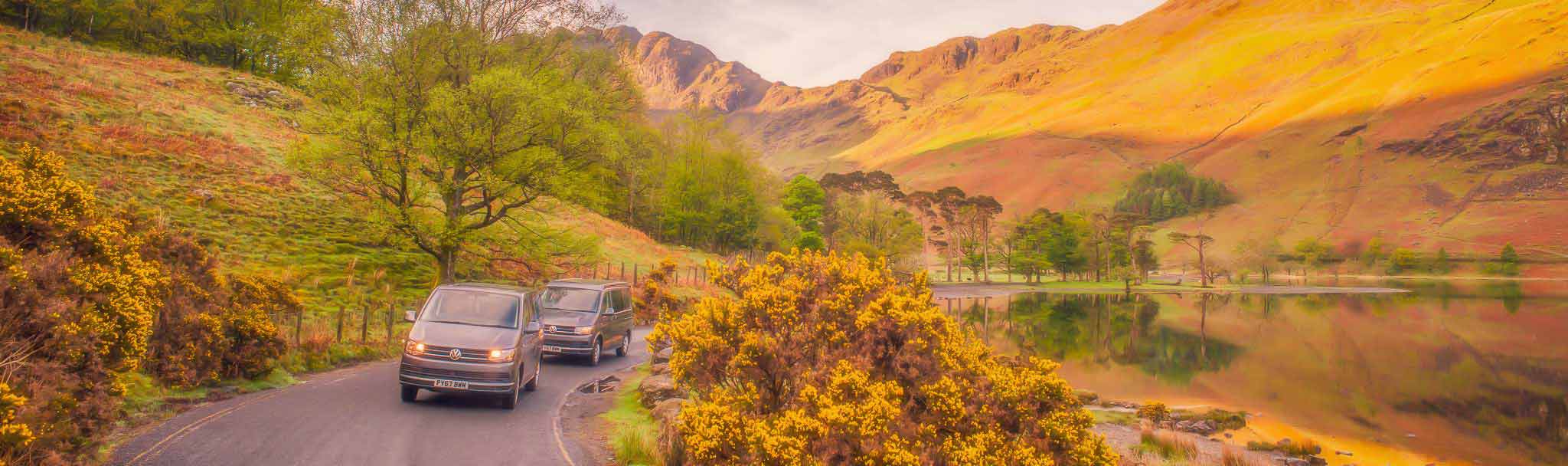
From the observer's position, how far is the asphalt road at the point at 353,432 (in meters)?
7.94

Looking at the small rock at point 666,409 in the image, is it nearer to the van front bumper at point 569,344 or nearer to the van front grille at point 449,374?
the van front grille at point 449,374

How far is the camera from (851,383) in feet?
24.5

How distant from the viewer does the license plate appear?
10.6 metres

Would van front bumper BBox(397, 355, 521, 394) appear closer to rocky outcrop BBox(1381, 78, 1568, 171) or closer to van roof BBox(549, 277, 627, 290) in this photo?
van roof BBox(549, 277, 627, 290)

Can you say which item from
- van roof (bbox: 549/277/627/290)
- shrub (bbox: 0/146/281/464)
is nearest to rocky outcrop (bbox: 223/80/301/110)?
van roof (bbox: 549/277/627/290)

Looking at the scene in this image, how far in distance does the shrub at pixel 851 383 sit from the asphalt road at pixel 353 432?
6.93ft

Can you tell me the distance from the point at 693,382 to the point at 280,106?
4451 centimetres

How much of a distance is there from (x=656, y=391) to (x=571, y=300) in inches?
230

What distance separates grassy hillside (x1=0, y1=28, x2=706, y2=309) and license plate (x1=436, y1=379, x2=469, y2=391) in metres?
11.3

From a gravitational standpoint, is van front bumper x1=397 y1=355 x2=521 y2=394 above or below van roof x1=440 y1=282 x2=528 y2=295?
below

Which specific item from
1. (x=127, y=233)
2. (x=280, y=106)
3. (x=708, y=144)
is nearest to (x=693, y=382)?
(x=127, y=233)

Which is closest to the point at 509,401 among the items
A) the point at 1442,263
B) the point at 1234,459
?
the point at 1234,459

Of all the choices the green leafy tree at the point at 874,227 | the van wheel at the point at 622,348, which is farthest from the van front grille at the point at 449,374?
the green leafy tree at the point at 874,227

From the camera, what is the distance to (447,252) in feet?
76.2
